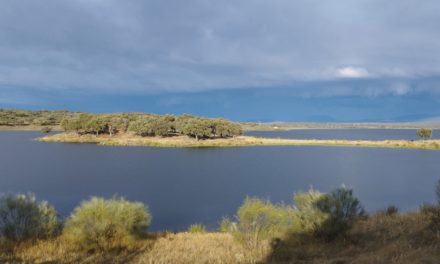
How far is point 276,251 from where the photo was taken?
39.3ft

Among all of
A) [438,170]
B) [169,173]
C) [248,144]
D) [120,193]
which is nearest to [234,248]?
[120,193]

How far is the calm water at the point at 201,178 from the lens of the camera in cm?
3356

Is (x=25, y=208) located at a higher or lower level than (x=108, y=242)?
higher

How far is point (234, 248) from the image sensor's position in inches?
504

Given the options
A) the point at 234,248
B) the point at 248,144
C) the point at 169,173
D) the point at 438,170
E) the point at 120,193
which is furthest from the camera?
the point at 248,144

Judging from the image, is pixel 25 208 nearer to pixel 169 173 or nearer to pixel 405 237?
pixel 405 237

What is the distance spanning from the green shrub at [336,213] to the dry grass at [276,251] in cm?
34

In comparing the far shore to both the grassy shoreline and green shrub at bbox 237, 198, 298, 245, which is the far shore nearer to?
the grassy shoreline

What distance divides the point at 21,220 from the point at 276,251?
28.5ft

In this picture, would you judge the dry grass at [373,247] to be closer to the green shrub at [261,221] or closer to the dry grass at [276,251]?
the dry grass at [276,251]

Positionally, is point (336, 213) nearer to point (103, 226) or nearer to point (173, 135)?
point (103, 226)

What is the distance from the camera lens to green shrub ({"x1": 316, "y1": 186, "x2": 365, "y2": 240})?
1354 cm

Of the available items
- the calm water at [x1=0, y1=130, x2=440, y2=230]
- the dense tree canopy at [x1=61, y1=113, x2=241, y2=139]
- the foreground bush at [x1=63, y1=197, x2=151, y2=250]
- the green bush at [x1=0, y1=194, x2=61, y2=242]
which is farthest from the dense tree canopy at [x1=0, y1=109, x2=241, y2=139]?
the foreground bush at [x1=63, y1=197, x2=151, y2=250]

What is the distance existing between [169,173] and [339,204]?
38.4m
